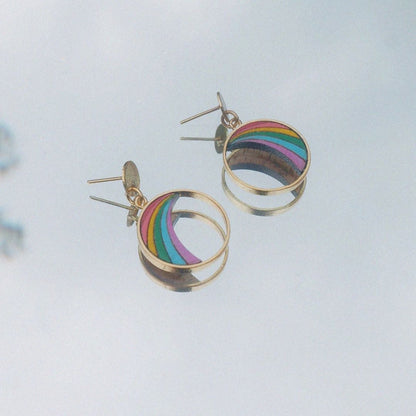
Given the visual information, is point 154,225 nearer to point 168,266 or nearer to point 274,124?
point 168,266

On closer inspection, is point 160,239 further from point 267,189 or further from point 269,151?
point 269,151

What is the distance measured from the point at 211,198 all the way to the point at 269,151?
94 cm

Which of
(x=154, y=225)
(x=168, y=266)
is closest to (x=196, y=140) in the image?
(x=154, y=225)

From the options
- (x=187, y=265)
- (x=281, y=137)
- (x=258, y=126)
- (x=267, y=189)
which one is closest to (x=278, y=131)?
(x=281, y=137)

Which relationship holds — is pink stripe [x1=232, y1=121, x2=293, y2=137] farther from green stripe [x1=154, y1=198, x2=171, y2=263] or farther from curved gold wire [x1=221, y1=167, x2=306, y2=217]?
green stripe [x1=154, y1=198, x2=171, y2=263]

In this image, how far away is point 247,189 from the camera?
6.47m

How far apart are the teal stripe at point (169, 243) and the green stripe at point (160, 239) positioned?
1.1 inches

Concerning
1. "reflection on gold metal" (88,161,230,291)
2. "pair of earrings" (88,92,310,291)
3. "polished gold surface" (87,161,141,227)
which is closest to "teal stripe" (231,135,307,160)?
"pair of earrings" (88,92,310,291)

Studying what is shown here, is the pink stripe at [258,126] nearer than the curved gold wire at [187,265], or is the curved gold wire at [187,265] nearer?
the curved gold wire at [187,265]

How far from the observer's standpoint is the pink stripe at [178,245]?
226 inches

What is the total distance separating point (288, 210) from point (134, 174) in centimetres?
155

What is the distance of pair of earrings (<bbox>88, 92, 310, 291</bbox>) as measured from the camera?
5816 mm

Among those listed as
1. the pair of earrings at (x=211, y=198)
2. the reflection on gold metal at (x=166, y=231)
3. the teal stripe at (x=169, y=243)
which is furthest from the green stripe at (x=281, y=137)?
the teal stripe at (x=169, y=243)

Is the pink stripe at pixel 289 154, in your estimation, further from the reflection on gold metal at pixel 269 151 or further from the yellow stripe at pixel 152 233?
the yellow stripe at pixel 152 233
